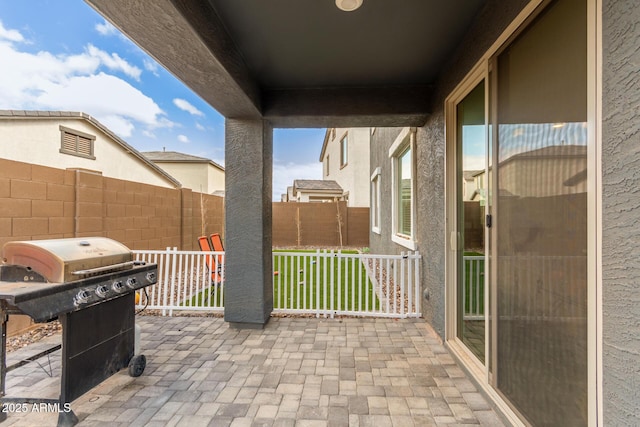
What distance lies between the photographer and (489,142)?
2.40 metres

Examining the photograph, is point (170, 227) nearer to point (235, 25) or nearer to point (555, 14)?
point (235, 25)

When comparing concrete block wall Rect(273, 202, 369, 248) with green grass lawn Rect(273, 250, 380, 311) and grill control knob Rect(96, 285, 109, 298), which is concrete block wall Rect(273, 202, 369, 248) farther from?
grill control knob Rect(96, 285, 109, 298)

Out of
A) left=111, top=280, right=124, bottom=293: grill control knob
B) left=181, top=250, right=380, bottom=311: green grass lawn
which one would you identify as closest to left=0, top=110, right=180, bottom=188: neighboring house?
left=181, top=250, right=380, bottom=311: green grass lawn

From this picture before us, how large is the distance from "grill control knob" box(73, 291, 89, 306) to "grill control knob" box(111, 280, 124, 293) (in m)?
0.24

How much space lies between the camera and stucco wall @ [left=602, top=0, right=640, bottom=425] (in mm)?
1152

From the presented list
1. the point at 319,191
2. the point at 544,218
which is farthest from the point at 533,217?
the point at 319,191

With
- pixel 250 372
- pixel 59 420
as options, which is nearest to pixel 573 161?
pixel 250 372

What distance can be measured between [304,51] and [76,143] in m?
8.05

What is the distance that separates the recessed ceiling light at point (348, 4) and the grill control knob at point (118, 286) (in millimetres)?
2765

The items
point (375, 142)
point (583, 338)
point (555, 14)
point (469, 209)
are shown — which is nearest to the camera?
point (583, 338)

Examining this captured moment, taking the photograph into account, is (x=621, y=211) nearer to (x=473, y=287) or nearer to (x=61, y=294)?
(x=473, y=287)

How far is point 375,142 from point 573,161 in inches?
308

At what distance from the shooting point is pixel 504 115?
7.14ft

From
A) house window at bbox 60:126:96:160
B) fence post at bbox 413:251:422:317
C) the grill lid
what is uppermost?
→ house window at bbox 60:126:96:160
